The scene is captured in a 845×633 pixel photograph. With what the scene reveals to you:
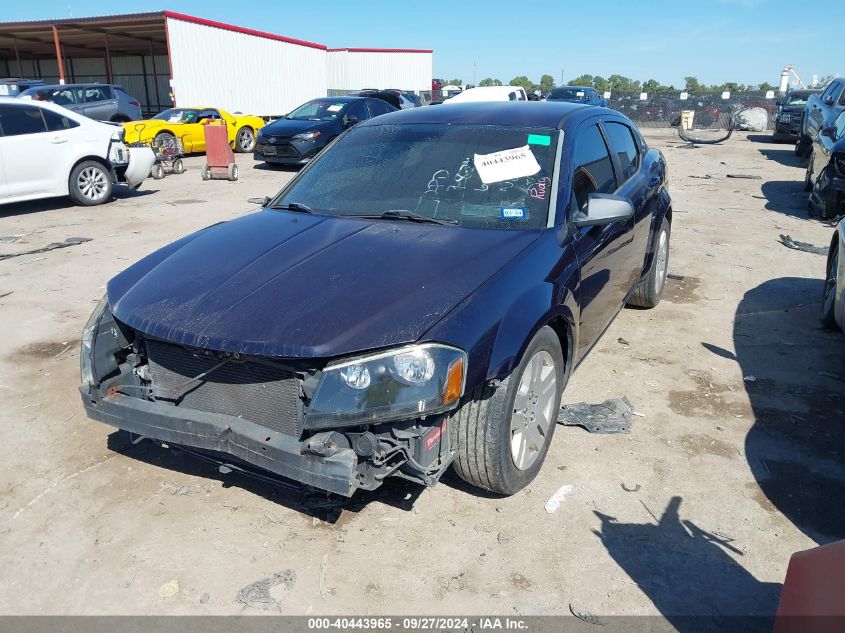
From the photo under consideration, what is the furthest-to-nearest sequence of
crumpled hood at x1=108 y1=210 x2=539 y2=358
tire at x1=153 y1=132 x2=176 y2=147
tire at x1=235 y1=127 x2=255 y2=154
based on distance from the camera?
tire at x1=235 y1=127 x2=255 y2=154 < tire at x1=153 y1=132 x2=176 y2=147 < crumpled hood at x1=108 y1=210 x2=539 y2=358

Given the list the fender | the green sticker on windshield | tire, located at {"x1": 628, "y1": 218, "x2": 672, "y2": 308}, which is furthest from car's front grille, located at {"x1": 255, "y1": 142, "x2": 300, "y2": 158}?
the fender

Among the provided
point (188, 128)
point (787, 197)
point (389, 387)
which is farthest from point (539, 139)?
point (188, 128)

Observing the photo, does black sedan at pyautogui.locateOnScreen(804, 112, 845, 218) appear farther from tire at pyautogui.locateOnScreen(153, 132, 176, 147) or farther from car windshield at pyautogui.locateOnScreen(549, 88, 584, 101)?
car windshield at pyautogui.locateOnScreen(549, 88, 584, 101)

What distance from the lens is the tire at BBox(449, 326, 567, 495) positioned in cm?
279

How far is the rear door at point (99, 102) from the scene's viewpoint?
18766 mm

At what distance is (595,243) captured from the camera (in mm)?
3736

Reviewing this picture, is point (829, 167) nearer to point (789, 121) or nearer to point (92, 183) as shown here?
point (92, 183)

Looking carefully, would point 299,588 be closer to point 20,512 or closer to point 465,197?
point 20,512

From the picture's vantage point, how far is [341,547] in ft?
9.47

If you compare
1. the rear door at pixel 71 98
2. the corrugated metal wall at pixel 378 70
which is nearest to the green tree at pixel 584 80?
the corrugated metal wall at pixel 378 70

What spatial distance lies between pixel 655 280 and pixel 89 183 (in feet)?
30.4

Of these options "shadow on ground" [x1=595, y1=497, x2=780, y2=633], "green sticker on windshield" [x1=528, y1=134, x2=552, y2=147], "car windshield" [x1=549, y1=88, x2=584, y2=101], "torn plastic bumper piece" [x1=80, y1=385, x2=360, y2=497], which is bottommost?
"shadow on ground" [x1=595, y1=497, x2=780, y2=633]

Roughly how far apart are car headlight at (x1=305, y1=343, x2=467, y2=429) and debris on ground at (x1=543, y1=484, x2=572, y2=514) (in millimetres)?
956

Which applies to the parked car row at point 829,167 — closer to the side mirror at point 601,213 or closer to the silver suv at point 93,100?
the side mirror at point 601,213
